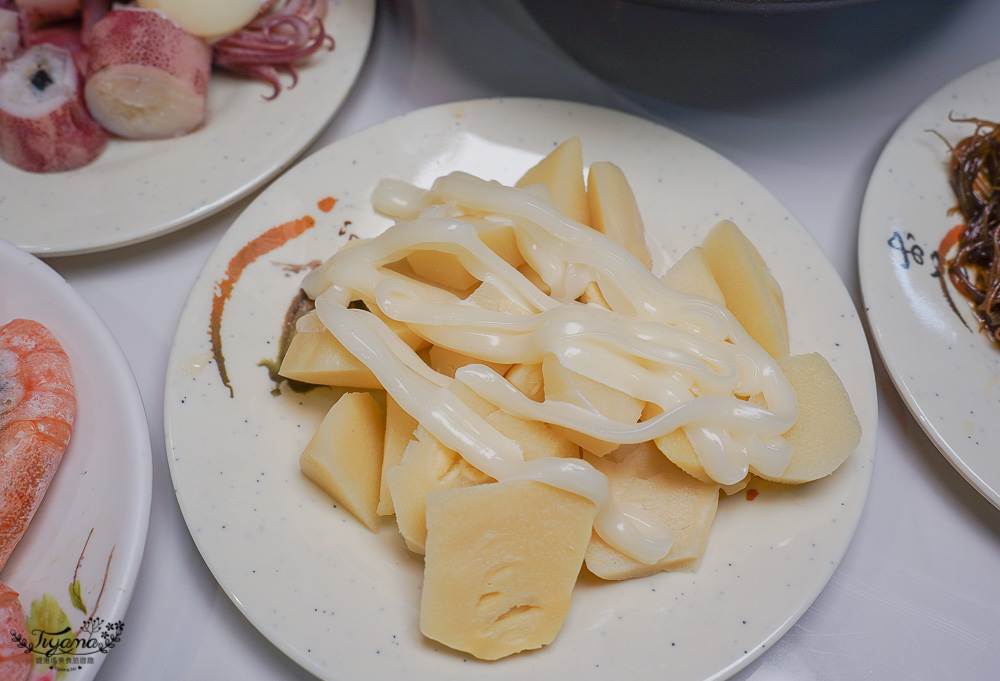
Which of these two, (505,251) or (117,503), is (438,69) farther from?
(117,503)

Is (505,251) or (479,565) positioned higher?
(505,251)

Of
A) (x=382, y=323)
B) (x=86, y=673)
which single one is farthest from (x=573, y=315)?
(x=86, y=673)

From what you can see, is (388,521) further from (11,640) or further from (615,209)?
(615,209)

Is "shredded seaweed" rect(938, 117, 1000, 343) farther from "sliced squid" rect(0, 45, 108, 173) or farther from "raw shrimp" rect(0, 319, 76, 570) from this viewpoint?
"sliced squid" rect(0, 45, 108, 173)

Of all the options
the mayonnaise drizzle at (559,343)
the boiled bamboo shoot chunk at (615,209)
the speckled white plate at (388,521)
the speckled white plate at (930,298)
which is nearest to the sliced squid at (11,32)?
the speckled white plate at (388,521)

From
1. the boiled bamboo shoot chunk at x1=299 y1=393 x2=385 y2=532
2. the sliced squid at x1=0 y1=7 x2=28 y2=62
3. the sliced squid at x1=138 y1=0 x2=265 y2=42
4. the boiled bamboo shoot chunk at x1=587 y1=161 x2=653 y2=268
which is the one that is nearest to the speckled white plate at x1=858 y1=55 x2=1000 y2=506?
the boiled bamboo shoot chunk at x1=587 y1=161 x2=653 y2=268

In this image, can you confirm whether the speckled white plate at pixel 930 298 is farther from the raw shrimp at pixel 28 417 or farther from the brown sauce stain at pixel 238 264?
the raw shrimp at pixel 28 417

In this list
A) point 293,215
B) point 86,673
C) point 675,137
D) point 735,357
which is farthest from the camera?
point 675,137
